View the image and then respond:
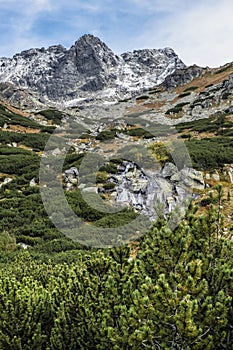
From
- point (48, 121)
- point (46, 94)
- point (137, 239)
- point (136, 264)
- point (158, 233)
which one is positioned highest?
point (46, 94)

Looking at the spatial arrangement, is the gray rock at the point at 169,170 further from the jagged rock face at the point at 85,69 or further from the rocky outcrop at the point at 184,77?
the jagged rock face at the point at 85,69

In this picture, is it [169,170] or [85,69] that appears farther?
[85,69]

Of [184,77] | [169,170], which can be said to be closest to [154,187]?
[169,170]

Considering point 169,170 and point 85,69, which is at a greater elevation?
point 85,69

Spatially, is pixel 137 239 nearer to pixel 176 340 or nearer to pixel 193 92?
pixel 176 340

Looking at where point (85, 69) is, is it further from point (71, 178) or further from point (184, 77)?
point (71, 178)

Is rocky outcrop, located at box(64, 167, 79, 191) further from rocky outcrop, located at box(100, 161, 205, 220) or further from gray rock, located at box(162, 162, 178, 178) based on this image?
gray rock, located at box(162, 162, 178, 178)

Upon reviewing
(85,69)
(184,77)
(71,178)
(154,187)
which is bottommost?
(154,187)

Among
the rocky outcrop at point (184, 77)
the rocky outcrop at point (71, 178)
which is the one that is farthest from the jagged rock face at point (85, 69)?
the rocky outcrop at point (71, 178)

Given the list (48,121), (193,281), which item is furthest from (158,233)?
(48,121)
